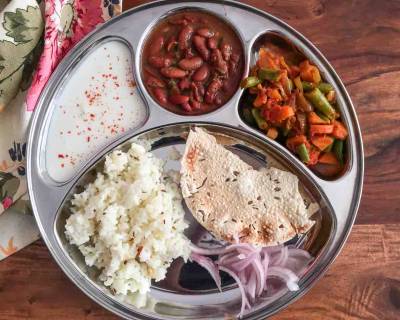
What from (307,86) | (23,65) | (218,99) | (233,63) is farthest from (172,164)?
(23,65)

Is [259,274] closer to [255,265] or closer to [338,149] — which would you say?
[255,265]

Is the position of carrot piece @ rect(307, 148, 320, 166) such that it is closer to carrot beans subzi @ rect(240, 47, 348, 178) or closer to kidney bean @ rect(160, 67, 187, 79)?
carrot beans subzi @ rect(240, 47, 348, 178)

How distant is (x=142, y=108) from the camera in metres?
3.31

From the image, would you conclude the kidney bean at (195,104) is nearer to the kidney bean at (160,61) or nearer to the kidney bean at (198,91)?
the kidney bean at (198,91)

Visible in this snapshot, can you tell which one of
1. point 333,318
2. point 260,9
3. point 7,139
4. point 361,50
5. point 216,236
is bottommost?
point 333,318

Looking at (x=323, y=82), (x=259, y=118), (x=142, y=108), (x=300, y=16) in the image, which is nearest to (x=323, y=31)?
(x=300, y=16)

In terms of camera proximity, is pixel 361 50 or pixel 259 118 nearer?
pixel 259 118

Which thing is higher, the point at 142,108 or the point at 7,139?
the point at 142,108

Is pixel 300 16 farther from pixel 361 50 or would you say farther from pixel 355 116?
pixel 355 116

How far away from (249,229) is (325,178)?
55 cm

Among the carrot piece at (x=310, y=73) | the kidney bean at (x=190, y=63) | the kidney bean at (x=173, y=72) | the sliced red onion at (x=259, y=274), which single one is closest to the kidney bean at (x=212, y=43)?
the kidney bean at (x=190, y=63)

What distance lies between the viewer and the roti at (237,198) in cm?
333

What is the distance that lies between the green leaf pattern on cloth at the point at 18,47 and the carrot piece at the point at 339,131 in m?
1.79

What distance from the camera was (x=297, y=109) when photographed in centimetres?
326
